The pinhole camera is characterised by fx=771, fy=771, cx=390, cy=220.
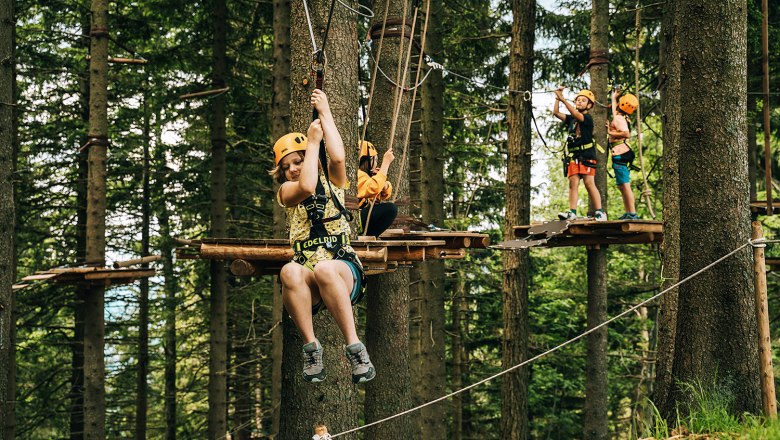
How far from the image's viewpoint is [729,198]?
5598 mm

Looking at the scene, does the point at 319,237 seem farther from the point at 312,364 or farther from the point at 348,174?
the point at 348,174

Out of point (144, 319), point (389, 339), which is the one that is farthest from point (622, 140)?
point (144, 319)

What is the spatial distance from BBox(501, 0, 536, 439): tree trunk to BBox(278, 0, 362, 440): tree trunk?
17.6ft

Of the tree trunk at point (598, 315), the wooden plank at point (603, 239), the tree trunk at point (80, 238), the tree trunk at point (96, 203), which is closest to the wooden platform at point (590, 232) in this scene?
the wooden plank at point (603, 239)

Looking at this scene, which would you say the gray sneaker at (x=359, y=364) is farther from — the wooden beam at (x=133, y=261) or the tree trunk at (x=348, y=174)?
the wooden beam at (x=133, y=261)

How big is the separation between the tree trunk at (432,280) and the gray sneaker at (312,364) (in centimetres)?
777

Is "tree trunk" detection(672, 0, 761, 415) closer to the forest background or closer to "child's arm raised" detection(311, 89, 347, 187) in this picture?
"child's arm raised" detection(311, 89, 347, 187)

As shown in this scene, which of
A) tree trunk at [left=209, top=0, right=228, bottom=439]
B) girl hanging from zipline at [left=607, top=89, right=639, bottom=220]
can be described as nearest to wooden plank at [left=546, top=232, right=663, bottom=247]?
girl hanging from zipline at [left=607, top=89, right=639, bottom=220]

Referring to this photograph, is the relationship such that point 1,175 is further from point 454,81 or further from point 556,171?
point 556,171

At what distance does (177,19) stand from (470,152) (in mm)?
6736

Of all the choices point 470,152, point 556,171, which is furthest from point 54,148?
point 556,171

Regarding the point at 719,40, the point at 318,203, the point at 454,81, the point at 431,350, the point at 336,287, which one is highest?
the point at 454,81

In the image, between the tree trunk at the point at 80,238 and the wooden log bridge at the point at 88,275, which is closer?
the wooden log bridge at the point at 88,275

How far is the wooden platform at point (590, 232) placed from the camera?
8.56 m
